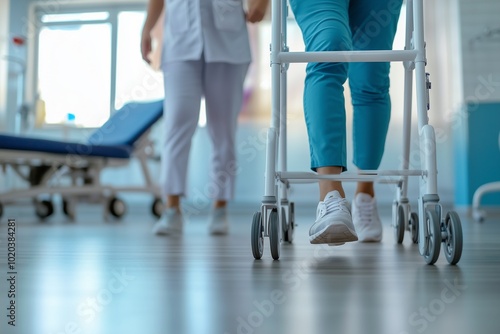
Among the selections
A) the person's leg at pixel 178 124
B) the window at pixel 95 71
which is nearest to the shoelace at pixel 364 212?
the person's leg at pixel 178 124

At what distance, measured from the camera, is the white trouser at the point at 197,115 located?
2.10 metres

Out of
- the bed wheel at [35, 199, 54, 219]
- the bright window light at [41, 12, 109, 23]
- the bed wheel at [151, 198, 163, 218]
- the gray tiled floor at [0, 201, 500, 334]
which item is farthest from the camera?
the bright window light at [41, 12, 109, 23]

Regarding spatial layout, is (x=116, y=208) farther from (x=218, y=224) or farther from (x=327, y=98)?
(x=327, y=98)

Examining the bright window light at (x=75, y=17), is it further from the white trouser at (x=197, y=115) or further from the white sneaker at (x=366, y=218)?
the white sneaker at (x=366, y=218)

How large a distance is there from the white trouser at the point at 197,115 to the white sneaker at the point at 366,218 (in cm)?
70

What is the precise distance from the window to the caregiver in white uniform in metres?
3.09

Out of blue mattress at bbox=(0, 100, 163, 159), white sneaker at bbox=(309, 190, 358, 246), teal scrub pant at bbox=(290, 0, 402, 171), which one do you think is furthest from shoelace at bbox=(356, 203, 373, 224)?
blue mattress at bbox=(0, 100, 163, 159)

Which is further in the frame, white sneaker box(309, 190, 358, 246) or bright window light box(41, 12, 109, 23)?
bright window light box(41, 12, 109, 23)

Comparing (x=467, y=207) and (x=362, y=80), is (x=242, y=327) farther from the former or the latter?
(x=467, y=207)

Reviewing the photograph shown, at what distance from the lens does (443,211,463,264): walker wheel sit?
37.5 inches

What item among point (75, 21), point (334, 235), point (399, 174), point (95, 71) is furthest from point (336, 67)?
point (75, 21)

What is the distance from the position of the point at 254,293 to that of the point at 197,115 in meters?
1.46

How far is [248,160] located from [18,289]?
412cm

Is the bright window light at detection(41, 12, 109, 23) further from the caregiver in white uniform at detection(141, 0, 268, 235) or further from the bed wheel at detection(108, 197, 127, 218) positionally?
the caregiver in white uniform at detection(141, 0, 268, 235)
